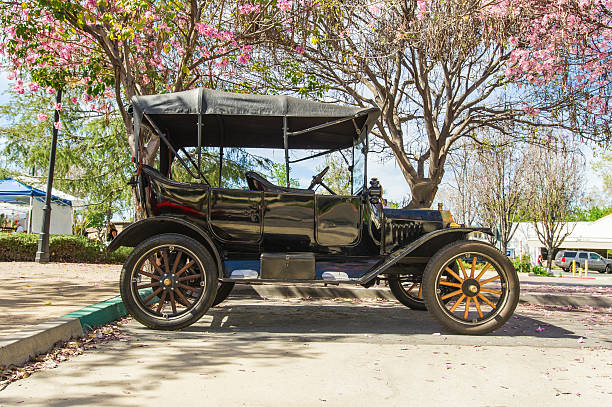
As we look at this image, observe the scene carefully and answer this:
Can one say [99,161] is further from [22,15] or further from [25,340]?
[25,340]

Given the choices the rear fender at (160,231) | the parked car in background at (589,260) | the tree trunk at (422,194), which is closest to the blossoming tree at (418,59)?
the tree trunk at (422,194)

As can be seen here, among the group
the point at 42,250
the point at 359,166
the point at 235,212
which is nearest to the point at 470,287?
the point at 359,166

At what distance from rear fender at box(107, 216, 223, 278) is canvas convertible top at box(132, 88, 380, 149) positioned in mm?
924

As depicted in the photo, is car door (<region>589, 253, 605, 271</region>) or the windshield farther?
car door (<region>589, 253, 605, 271</region>)

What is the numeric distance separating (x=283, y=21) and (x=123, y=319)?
6649mm

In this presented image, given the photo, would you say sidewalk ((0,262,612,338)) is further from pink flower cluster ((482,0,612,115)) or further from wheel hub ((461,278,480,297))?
pink flower cluster ((482,0,612,115))

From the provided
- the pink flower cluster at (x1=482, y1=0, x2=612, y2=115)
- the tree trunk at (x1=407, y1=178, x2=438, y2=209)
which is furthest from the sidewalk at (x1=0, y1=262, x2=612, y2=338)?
the pink flower cluster at (x1=482, y1=0, x2=612, y2=115)

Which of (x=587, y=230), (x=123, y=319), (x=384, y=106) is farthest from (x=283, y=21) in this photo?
(x=587, y=230)

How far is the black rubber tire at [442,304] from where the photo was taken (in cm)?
508

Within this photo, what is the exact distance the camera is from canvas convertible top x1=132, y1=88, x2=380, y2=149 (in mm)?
5402

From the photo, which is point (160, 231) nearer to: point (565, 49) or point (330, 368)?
point (330, 368)

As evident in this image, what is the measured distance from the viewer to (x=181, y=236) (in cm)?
519

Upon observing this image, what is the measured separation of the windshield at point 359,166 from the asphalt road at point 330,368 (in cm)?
162

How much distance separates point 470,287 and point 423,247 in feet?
2.13
